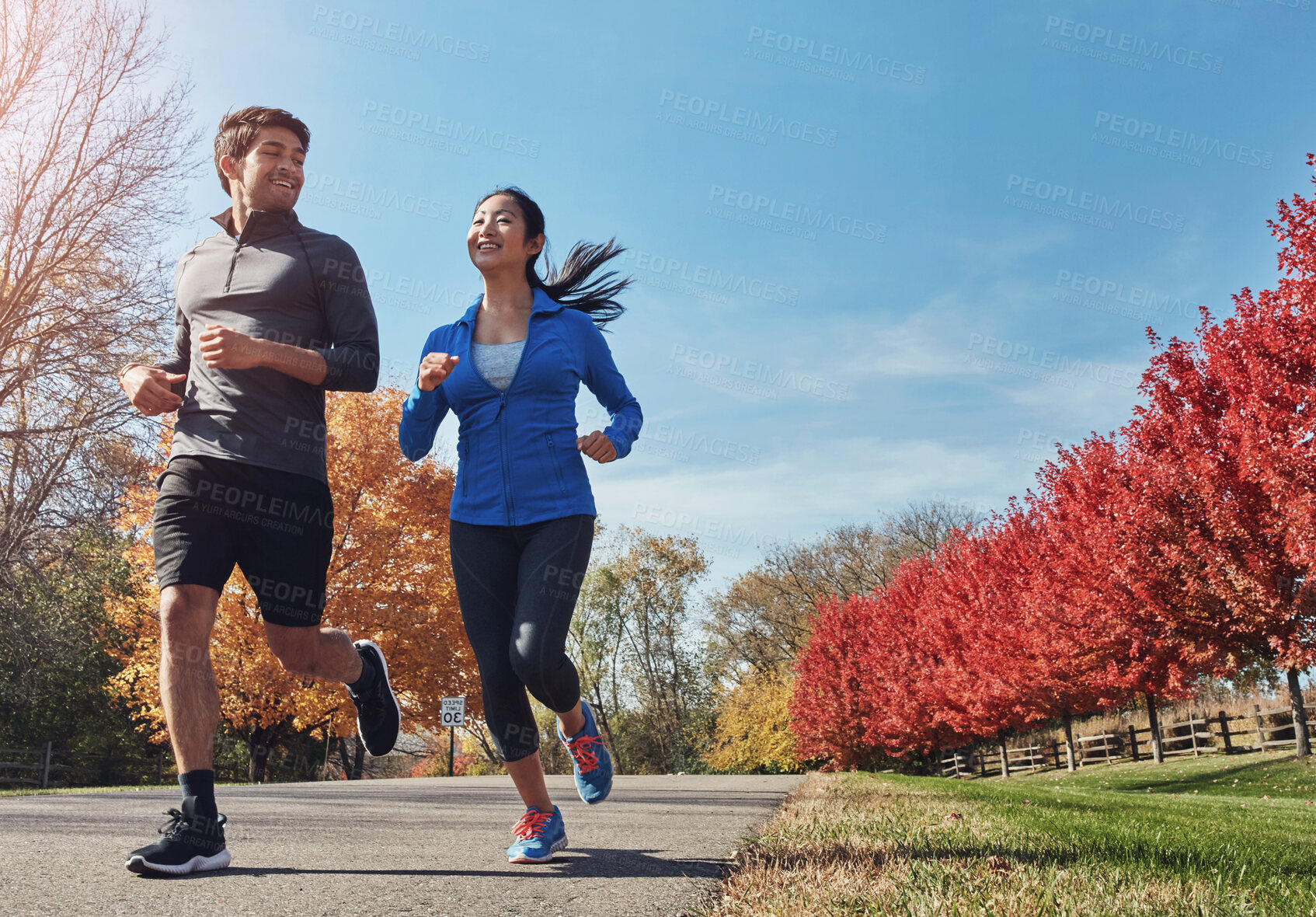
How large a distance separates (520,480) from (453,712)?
17.0 m

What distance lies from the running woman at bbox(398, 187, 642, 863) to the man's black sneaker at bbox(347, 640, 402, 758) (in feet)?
2.06

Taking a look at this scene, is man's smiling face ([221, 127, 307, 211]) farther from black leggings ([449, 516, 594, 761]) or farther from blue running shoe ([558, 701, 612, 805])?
blue running shoe ([558, 701, 612, 805])

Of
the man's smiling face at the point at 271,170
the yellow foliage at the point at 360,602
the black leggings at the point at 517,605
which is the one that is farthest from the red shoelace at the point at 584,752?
the yellow foliage at the point at 360,602

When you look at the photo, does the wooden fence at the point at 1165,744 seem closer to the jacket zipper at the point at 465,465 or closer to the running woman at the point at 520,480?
the running woman at the point at 520,480

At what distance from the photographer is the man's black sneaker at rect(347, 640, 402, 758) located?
3.79 meters

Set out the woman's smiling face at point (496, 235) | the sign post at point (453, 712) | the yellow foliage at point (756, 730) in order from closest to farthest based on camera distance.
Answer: the woman's smiling face at point (496, 235) < the sign post at point (453, 712) < the yellow foliage at point (756, 730)

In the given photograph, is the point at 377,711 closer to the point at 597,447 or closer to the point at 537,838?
the point at 537,838

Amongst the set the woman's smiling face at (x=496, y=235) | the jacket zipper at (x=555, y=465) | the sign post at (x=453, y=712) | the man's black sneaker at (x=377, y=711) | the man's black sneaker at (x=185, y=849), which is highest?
the woman's smiling face at (x=496, y=235)

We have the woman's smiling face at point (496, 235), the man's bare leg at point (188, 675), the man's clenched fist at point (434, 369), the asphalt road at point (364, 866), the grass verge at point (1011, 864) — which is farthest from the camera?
the woman's smiling face at point (496, 235)

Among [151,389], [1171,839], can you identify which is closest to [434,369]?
[151,389]

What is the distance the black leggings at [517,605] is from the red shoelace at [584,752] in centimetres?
22

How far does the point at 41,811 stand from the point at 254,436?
3.32 metres

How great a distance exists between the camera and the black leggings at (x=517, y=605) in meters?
3.22

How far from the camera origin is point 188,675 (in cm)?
290
